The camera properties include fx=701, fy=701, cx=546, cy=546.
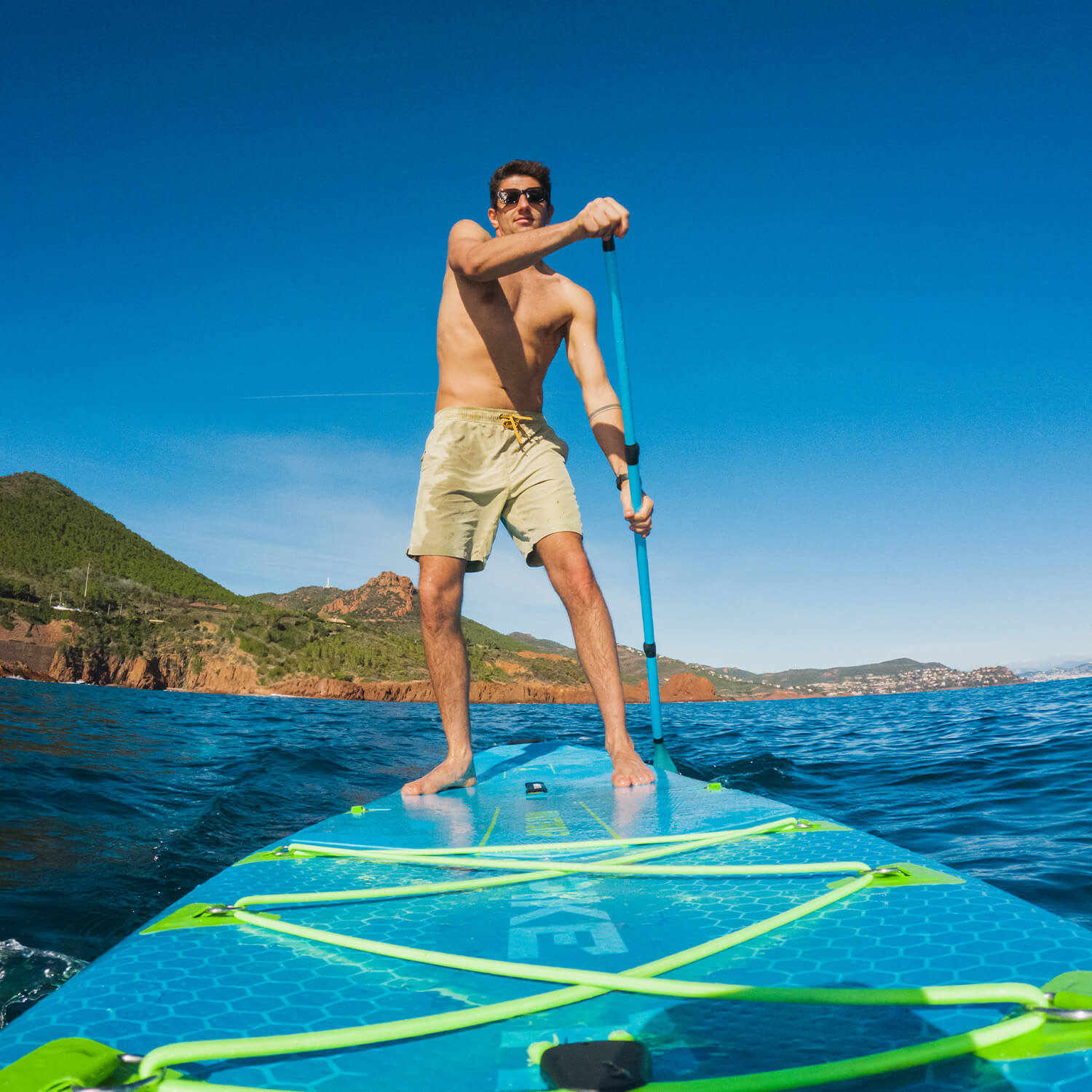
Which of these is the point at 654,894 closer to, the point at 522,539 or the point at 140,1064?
the point at 140,1064

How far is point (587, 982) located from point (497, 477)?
2.43m

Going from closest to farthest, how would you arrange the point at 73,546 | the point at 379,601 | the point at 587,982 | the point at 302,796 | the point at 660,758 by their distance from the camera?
the point at 587,982, the point at 660,758, the point at 302,796, the point at 73,546, the point at 379,601

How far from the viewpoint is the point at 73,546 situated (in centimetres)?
6488

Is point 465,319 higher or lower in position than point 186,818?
higher

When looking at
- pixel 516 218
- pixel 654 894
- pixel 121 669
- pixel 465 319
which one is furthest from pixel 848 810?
pixel 121 669

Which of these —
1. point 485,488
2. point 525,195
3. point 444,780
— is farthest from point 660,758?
point 525,195

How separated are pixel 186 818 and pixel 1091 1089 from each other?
160 inches

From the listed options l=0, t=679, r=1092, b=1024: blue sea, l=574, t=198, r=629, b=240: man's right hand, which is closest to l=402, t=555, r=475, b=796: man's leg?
l=0, t=679, r=1092, b=1024: blue sea

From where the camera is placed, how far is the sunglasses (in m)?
3.12

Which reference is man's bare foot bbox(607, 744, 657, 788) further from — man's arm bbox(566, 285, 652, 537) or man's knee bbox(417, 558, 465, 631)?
man's arm bbox(566, 285, 652, 537)

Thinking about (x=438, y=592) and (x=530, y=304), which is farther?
(x=530, y=304)

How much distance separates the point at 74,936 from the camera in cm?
204

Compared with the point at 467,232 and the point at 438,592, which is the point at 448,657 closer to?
the point at 438,592

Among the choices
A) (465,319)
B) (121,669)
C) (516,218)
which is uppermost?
(516,218)
